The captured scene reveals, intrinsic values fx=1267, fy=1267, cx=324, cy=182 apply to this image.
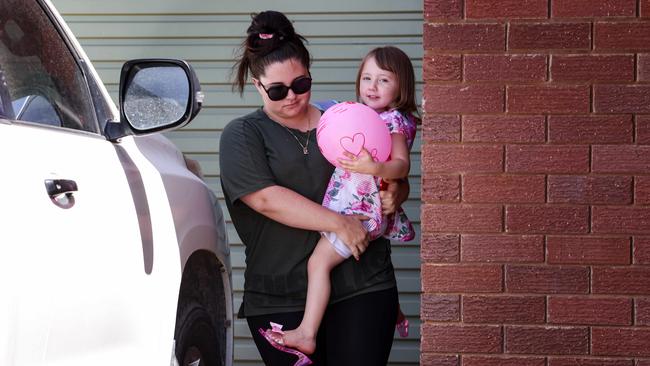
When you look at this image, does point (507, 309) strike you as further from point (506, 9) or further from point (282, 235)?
point (506, 9)

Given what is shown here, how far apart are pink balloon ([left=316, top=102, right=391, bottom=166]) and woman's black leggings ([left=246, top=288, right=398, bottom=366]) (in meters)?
0.55

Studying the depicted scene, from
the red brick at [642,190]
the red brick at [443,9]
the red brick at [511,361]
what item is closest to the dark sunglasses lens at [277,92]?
the red brick at [443,9]

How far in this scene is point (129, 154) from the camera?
11.7 ft

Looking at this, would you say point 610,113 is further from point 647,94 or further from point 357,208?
point 357,208

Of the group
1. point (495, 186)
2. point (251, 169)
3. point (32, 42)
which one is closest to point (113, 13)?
point (251, 169)

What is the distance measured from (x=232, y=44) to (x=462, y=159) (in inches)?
113

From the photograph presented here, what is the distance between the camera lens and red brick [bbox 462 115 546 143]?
4.40 m

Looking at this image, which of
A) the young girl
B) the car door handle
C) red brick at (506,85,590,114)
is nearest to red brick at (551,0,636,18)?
red brick at (506,85,590,114)

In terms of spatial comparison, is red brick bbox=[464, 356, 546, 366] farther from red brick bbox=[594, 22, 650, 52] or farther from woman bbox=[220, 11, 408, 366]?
red brick bbox=[594, 22, 650, 52]

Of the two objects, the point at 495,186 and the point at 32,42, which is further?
the point at 495,186

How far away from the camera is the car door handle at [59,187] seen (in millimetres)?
2675

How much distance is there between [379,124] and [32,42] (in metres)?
1.56

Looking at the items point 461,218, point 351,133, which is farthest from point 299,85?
point 461,218

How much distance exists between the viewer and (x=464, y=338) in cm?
444
